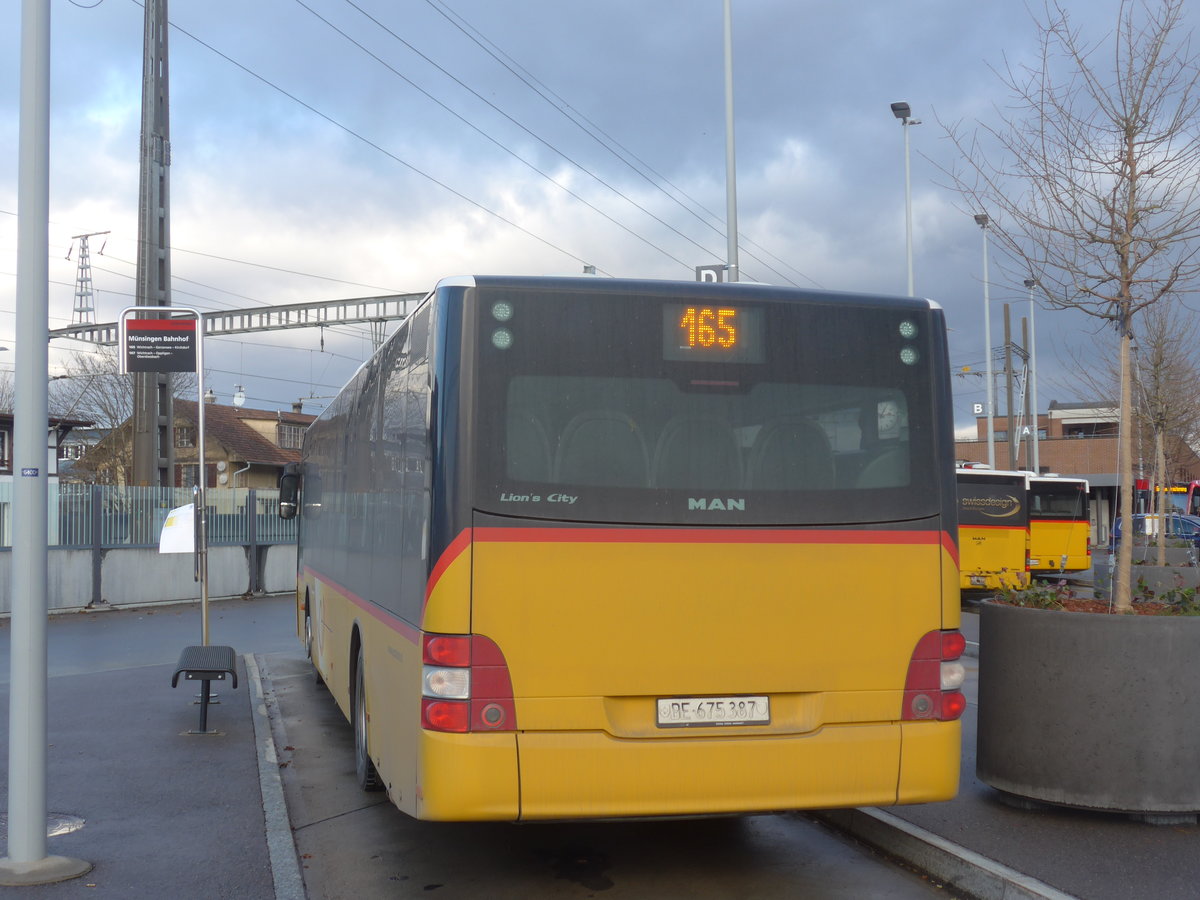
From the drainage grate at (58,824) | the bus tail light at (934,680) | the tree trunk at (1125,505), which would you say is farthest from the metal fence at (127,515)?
the bus tail light at (934,680)

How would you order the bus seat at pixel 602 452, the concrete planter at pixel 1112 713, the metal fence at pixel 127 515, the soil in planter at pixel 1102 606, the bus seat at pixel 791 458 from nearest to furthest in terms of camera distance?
the bus seat at pixel 602 452
the bus seat at pixel 791 458
the concrete planter at pixel 1112 713
the soil in planter at pixel 1102 606
the metal fence at pixel 127 515

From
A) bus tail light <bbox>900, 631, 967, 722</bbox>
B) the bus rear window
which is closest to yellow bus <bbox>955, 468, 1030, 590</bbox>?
bus tail light <bbox>900, 631, 967, 722</bbox>

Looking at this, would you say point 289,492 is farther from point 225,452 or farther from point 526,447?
point 225,452

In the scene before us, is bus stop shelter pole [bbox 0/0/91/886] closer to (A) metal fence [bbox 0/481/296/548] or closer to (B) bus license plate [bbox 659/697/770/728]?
(B) bus license plate [bbox 659/697/770/728]

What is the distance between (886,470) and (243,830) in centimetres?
405

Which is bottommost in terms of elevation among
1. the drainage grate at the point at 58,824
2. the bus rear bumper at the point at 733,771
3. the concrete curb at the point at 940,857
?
the drainage grate at the point at 58,824

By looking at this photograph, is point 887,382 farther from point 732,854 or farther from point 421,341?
point 732,854

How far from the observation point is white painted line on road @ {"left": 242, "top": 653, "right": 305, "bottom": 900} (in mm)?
5988

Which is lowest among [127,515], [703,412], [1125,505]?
[127,515]

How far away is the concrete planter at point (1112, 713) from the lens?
6523 millimetres

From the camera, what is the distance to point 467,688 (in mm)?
5430

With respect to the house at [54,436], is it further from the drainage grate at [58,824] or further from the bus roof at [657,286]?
the bus roof at [657,286]

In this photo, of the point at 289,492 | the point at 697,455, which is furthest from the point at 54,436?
the point at 697,455

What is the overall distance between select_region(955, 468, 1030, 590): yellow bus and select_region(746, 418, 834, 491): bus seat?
22016 mm
